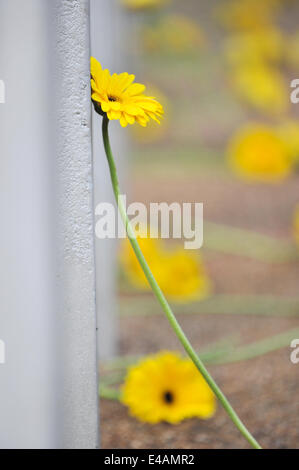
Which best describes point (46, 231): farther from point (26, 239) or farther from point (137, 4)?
point (137, 4)

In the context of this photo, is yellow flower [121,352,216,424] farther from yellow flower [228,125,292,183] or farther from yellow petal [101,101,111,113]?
yellow flower [228,125,292,183]

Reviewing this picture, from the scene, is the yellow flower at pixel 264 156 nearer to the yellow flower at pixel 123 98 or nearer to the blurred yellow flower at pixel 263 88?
the blurred yellow flower at pixel 263 88

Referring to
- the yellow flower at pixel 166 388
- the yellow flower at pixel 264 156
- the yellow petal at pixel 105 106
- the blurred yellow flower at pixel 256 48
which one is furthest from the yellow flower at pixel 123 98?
the blurred yellow flower at pixel 256 48

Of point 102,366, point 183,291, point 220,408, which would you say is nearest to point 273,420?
point 220,408

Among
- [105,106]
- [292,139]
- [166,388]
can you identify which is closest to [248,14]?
[292,139]

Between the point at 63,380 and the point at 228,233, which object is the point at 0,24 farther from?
the point at 228,233

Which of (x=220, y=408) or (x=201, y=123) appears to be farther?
(x=201, y=123)
